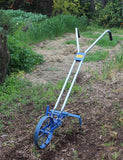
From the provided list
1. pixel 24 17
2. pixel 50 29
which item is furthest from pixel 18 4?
pixel 50 29

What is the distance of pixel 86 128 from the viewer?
130 inches

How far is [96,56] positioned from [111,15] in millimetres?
4958

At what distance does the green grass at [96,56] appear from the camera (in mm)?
6235

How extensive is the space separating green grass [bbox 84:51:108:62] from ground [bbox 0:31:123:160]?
3.20 ft

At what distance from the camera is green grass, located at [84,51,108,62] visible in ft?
20.5

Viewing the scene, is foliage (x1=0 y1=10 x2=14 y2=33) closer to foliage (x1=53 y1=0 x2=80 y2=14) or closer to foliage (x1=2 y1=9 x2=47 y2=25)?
foliage (x1=2 y1=9 x2=47 y2=25)

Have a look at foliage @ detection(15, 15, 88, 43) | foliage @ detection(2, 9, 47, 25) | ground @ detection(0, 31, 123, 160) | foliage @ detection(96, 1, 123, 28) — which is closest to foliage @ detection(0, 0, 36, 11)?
foliage @ detection(2, 9, 47, 25)

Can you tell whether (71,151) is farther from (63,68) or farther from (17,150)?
(63,68)

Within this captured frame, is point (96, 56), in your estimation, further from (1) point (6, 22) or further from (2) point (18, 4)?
(2) point (18, 4)

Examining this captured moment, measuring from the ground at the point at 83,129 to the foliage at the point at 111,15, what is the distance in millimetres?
5963

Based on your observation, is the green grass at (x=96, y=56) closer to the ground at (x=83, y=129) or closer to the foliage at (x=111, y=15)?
the ground at (x=83, y=129)

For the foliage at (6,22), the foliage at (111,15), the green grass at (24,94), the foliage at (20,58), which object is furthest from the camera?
the foliage at (111,15)

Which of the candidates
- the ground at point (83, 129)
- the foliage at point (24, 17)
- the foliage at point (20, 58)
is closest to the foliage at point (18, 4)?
the foliage at point (24, 17)

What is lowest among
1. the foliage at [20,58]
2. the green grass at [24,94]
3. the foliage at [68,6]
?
the green grass at [24,94]
